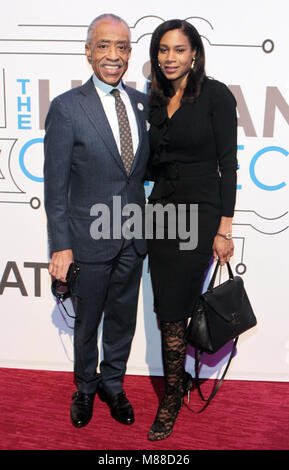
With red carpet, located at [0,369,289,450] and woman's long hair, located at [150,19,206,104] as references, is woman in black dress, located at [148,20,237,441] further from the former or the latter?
red carpet, located at [0,369,289,450]

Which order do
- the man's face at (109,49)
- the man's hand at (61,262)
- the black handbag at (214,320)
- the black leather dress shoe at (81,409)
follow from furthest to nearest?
the black leather dress shoe at (81,409), the black handbag at (214,320), the man's hand at (61,262), the man's face at (109,49)

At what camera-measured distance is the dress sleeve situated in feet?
7.18

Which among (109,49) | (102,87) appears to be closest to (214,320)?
(102,87)

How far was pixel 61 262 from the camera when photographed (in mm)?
2230

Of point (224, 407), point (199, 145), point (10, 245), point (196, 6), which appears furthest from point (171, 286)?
point (196, 6)

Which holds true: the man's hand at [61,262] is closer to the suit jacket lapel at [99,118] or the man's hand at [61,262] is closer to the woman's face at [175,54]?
the suit jacket lapel at [99,118]

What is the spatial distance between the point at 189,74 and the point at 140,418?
1888 millimetres

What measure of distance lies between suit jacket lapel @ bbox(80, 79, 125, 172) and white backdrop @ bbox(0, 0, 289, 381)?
61 centimetres

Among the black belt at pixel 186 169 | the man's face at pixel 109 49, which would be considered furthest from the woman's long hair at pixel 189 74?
the black belt at pixel 186 169

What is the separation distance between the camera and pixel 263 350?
3.04 meters

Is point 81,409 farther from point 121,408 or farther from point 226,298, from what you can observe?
point 226,298

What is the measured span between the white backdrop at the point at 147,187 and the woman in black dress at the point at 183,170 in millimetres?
478

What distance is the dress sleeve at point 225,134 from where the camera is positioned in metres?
2.19

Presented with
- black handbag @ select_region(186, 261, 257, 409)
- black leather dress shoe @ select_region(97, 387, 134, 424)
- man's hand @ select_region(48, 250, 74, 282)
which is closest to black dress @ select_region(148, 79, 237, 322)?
black handbag @ select_region(186, 261, 257, 409)
